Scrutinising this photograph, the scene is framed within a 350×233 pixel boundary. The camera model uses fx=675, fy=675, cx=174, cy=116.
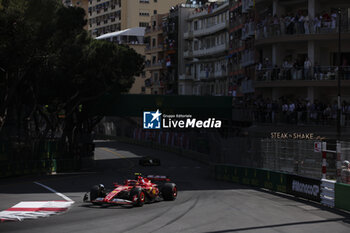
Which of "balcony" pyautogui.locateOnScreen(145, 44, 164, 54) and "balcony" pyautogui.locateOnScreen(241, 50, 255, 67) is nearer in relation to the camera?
"balcony" pyautogui.locateOnScreen(241, 50, 255, 67)

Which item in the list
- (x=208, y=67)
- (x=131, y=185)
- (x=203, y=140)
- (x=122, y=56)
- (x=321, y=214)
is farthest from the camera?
(x=208, y=67)

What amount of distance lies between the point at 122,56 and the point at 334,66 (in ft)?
59.6

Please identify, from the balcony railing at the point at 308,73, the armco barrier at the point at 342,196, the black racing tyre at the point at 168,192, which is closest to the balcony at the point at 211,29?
the balcony railing at the point at 308,73

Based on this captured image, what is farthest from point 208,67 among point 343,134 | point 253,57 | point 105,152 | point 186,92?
point 343,134

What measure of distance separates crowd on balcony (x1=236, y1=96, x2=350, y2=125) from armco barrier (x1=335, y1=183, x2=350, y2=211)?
16.8 m

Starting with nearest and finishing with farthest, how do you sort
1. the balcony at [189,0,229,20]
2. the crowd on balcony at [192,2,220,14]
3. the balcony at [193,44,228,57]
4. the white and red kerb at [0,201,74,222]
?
the white and red kerb at [0,201,74,222], the balcony at [193,44,228,57], the balcony at [189,0,229,20], the crowd on balcony at [192,2,220,14]

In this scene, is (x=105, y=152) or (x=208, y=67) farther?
(x=208, y=67)

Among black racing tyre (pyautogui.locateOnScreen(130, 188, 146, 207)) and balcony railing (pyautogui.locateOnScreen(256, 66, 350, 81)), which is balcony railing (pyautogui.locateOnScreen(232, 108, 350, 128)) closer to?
balcony railing (pyautogui.locateOnScreen(256, 66, 350, 81))

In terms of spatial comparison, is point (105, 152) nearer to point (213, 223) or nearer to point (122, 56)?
point (122, 56)

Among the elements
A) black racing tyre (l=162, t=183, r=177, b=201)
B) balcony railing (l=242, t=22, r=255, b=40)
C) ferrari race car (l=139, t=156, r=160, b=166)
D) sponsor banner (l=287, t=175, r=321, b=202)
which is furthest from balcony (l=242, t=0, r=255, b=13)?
black racing tyre (l=162, t=183, r=177, b=201)

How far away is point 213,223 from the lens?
59.5 feet

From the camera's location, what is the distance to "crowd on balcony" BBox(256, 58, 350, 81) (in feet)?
140

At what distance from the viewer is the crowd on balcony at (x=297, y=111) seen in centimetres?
3909

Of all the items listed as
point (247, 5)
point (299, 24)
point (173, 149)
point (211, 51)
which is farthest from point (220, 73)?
point (299, 24)
